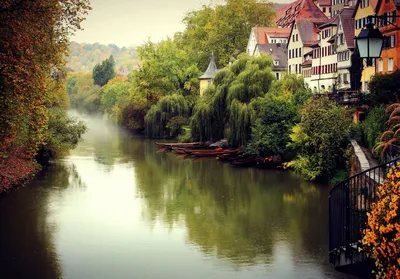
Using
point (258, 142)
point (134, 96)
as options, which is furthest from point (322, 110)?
point (134, 96)

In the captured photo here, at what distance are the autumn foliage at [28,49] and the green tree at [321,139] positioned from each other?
1520cm

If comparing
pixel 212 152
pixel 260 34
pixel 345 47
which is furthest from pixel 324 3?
pixel 212 152

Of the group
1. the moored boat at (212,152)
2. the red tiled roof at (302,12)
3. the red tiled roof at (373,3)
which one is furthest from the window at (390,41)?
the red tiled roof at (302,12)

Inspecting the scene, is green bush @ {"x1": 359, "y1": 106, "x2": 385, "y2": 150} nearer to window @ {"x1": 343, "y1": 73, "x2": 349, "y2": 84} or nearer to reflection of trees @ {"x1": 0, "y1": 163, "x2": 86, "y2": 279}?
reflection of trees @ {"x1": 0, "y1": 163, "x2": 86, "y2": 279}

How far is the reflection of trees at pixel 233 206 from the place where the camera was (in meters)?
21.7

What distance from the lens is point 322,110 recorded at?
3428cm

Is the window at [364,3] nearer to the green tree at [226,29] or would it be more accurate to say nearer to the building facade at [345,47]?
the building facade at [345,47]

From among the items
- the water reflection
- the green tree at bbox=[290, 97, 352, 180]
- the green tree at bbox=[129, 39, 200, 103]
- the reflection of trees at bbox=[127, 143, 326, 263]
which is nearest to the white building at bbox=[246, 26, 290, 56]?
the green tree at bbox=[129, 39, 200, 103]

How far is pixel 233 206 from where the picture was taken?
2823 centimetres

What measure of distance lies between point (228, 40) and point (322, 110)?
54253 mm

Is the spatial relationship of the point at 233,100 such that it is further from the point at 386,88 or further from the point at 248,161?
the point at 386,88

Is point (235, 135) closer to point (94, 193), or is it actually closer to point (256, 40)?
point (94, 193)

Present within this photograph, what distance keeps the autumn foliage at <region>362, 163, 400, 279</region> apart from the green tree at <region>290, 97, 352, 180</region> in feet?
73.1

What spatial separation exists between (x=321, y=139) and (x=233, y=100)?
13.5m
